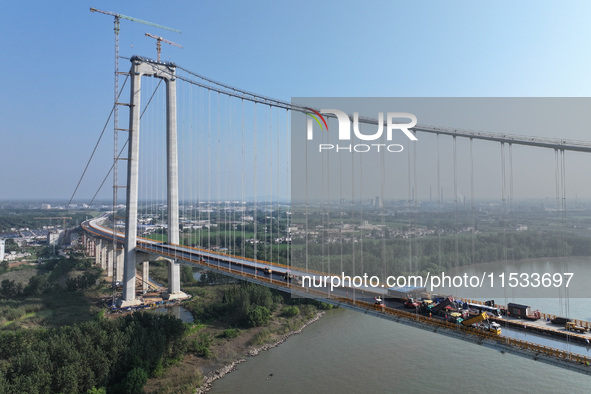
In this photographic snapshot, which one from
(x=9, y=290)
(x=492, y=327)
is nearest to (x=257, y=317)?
(x=492, y=327)

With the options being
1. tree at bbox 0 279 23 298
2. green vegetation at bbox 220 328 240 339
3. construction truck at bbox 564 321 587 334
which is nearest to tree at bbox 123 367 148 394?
green vegetation at bbox 220 328 240 339

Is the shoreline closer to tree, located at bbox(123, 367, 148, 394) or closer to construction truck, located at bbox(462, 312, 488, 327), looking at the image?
tree, located at bbox(123, 367, 148, 394)

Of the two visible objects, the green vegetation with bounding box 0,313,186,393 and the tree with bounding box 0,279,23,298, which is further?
the tree with bounding box 0,279,23,298

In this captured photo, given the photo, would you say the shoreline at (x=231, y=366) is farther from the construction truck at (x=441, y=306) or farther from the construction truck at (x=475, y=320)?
the construction truck at (x=475, y=320)

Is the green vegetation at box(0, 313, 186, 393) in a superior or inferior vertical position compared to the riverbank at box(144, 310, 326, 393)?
superior

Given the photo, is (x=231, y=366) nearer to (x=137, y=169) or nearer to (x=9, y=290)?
(x=137, y=169)

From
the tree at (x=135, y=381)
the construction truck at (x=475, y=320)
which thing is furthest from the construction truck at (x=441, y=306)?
the tree at (x=135, y=381)

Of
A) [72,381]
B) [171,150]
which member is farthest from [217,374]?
[171,150]
